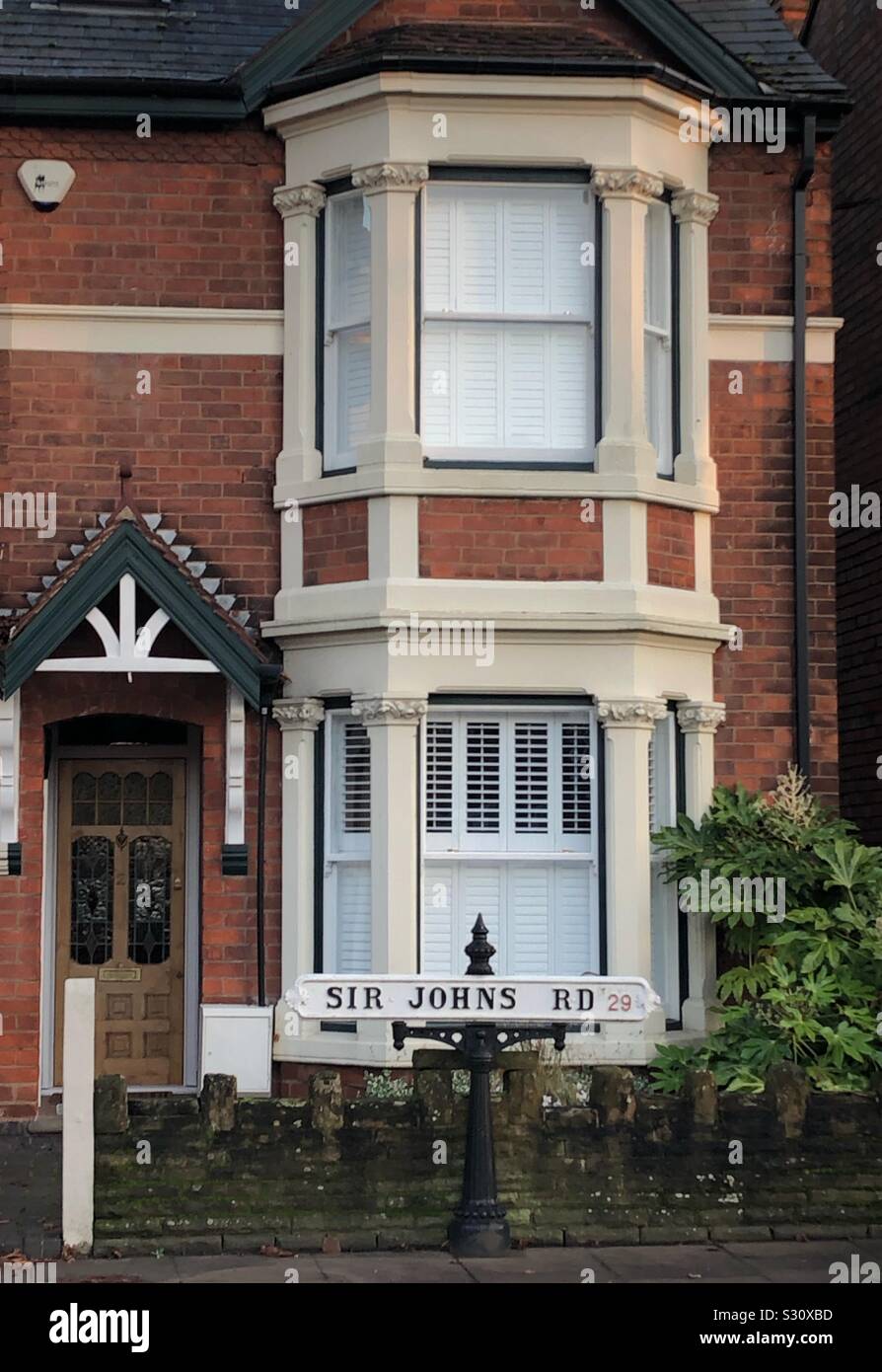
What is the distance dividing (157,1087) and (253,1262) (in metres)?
4.53

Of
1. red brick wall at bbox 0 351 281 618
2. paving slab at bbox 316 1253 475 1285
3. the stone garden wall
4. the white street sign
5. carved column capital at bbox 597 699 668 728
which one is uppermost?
red brick wall at bbox 0 351 281 618

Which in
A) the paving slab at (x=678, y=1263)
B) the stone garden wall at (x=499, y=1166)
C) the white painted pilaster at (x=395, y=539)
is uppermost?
the white painted pilaster at (x=395, y=539)

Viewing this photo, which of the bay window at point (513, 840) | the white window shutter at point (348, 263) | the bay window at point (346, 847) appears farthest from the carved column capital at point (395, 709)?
the white window shutter at point (348, 263)

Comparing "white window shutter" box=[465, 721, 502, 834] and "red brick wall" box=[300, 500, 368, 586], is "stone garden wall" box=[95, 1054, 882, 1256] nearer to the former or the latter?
"white window shutter" box=[465, 721, 502, 834]

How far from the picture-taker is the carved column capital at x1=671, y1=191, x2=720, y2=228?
12898 millimetres

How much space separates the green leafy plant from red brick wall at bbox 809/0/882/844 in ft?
9.51

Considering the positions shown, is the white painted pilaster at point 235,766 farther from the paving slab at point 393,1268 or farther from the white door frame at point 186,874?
the paving slab at point 393,1268

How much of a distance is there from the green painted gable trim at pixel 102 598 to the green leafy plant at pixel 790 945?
3.26m

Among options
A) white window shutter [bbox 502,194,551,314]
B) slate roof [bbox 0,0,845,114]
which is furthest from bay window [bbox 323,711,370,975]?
slate roof [bbox 0,0,845,114]

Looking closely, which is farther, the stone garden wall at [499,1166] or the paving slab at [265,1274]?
the stone garden wall at [499,1166]

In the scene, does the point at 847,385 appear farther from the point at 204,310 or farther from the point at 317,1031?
the point at 317,1031

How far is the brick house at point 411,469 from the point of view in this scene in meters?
12.2

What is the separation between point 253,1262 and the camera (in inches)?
356

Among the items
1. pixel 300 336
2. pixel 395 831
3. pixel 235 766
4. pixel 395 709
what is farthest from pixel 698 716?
pixel 300 336
